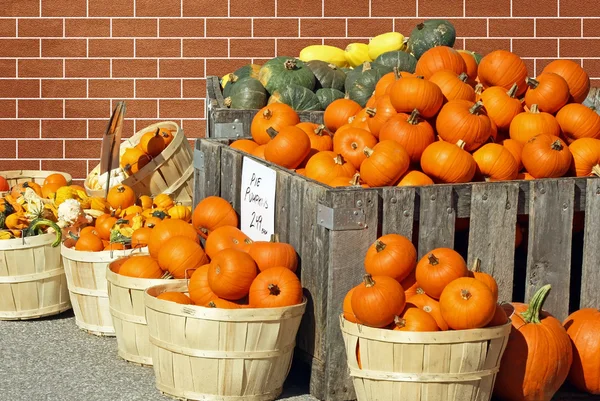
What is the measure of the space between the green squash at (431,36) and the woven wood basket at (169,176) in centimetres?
175

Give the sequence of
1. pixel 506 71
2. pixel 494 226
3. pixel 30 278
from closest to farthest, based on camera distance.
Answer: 1. pixel 494 226
2. pixel 506 71
3. pixel 30 278

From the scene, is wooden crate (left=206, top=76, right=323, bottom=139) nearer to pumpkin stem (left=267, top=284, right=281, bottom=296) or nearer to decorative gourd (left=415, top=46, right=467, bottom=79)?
decorative gourd (left=415, top=46, right=467, bottom=79)

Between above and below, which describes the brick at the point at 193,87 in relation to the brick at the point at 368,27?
below

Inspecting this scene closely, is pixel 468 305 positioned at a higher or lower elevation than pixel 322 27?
lower

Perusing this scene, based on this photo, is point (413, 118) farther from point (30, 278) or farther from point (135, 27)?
point (135, 27)

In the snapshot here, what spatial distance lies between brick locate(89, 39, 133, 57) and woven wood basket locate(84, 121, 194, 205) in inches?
62.7

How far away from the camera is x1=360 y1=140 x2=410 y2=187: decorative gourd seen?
4695mm

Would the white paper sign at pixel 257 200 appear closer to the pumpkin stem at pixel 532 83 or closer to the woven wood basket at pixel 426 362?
the woven wood basket at pixel 426 362

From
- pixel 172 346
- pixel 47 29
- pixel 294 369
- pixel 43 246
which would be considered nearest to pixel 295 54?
pixel 47 29

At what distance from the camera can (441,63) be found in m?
5.65

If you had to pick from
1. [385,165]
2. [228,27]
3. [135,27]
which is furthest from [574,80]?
[135,27]

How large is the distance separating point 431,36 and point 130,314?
3.28 meters

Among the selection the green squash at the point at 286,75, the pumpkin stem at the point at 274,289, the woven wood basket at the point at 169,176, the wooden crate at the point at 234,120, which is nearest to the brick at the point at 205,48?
the green squash at the point at 286,75

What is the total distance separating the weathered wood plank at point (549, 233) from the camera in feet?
15.4
